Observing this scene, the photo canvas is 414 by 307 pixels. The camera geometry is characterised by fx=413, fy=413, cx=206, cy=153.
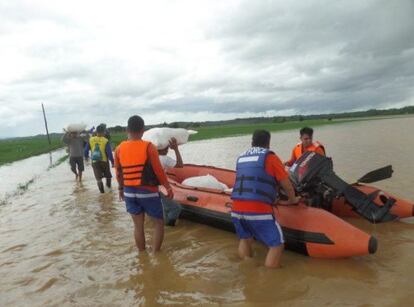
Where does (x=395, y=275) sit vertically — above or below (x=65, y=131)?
below

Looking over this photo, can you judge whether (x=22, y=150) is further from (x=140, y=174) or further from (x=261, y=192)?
(x=261, y=192)

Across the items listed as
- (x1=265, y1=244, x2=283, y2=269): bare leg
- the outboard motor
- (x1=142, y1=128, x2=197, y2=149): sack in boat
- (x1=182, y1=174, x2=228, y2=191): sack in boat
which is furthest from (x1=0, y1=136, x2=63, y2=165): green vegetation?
(x1=265, y1=244, x2=283, y2=269): bare leg

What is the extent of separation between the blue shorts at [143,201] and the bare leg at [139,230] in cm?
7

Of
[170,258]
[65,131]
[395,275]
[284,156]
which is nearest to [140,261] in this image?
[170,258]

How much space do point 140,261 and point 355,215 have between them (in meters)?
3.69

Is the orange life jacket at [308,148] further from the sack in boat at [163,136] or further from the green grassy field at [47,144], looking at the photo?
Result: the green grassy field at [47,144]

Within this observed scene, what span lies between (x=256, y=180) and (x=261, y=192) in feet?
0.48

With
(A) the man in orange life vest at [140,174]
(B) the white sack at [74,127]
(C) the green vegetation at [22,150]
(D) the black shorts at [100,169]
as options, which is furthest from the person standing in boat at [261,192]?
(C) the green vegetation at [22,150]

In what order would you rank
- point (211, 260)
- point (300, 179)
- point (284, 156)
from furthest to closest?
point (284, 156)
point (300, 179)
point (211, 260)

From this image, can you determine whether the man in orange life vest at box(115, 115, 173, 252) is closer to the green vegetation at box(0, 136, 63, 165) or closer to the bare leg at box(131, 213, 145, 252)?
the bare leg at box(131, 213, 145, 252)

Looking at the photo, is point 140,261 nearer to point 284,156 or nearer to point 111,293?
point 111,293

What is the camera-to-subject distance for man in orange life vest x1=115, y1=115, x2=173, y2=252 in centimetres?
518

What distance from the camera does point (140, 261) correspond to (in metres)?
5.38

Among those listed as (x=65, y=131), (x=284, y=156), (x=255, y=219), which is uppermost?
(x=65, y=131)
